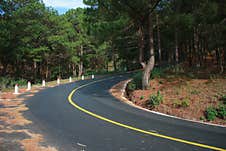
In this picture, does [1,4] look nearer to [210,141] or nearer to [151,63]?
[151,63]

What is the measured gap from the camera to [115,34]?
17.5 meters

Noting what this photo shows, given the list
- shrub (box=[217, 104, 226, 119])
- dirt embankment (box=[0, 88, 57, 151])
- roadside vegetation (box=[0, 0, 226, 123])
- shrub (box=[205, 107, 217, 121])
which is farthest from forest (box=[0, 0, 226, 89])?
dirt embankment (box=[0, 88, 57, 151])

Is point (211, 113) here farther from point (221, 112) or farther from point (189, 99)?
point (189, 99)

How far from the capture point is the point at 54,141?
6.82 metres

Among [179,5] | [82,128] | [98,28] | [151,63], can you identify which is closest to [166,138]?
[82,128]

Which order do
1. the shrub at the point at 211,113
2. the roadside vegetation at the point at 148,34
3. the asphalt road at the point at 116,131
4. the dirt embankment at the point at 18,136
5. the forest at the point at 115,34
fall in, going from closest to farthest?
1. the dirt embankment at the point at 18,136
2. the asphalt road at the point at 116,131
3. the shrub at the point at 211,113
4. the roadside vegetation at the point at 148,34
5. the forest at the point at 115,34

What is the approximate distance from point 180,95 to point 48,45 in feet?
112

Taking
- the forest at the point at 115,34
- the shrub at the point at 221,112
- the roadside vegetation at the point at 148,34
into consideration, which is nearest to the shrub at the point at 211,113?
the roadside vegetation at the point at 148,34

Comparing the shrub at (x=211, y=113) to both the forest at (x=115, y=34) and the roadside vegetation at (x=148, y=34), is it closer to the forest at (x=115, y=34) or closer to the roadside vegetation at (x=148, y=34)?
the roadside vegetation at (x=148, y=34)

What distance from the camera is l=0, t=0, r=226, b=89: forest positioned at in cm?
1625

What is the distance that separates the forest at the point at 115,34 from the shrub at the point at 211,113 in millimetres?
6256

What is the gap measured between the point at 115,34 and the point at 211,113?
9755 mm

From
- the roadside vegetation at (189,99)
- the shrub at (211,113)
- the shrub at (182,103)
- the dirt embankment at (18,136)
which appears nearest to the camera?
the dirt embankment at (18,136)

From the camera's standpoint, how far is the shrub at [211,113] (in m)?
9.86
